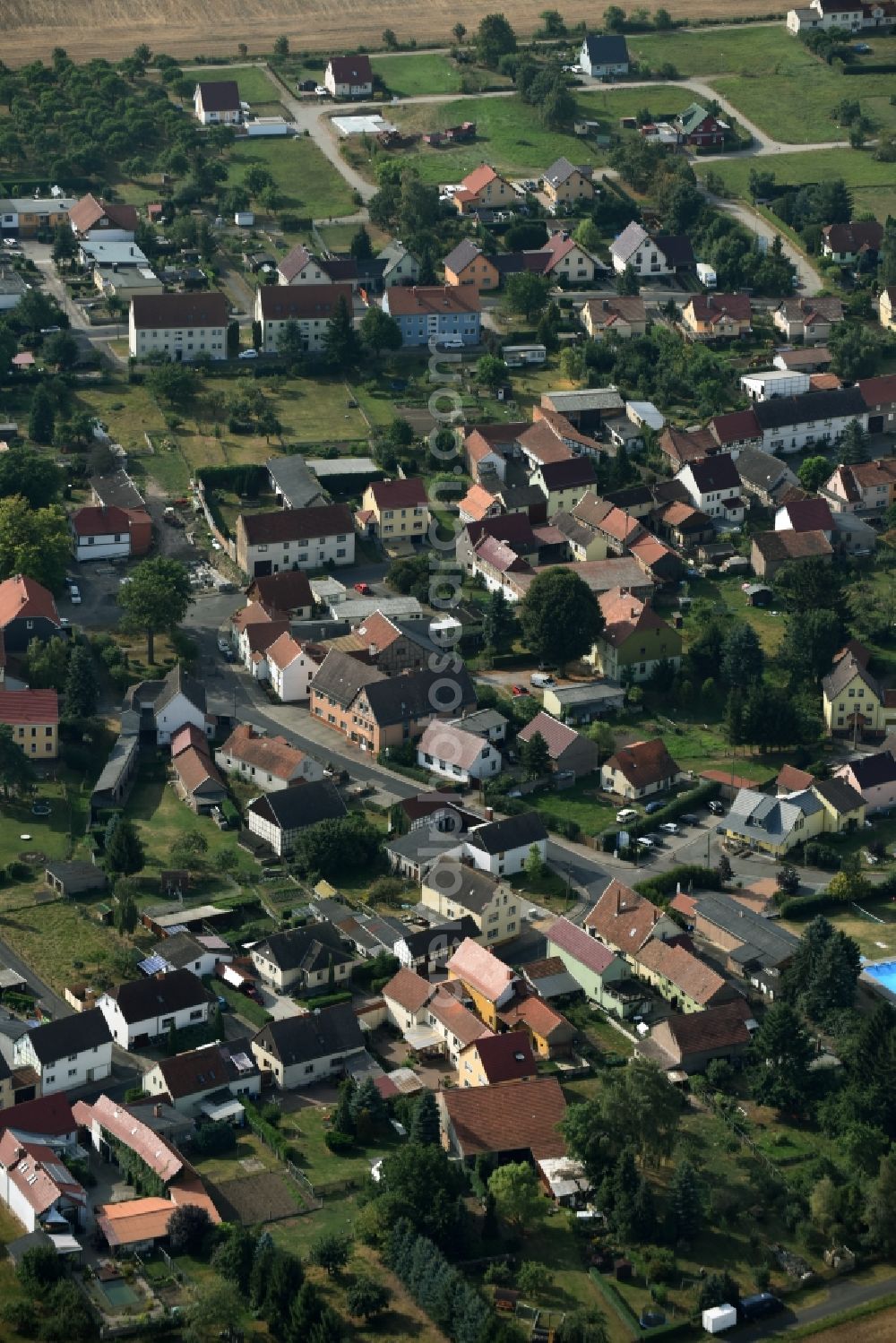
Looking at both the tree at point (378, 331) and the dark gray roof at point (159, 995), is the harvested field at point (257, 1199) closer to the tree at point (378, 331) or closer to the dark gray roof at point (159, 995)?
the dark gray roof at point (159, 995)

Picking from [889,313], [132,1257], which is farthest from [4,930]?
[889,313]

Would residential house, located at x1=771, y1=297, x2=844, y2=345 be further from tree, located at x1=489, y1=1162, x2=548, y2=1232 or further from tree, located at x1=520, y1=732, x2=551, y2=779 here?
tree, located at x1=489, y1=1162, x2=548, y2=1232

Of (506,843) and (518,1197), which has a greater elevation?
(506,843)

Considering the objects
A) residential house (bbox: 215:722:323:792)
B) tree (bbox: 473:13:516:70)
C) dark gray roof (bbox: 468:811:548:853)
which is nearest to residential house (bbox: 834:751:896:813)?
dark gray roof (bbox: 468:811:548:853)

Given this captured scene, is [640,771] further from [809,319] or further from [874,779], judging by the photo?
[809,319]

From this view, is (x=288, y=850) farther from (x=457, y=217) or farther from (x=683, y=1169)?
(x=457, y=217)

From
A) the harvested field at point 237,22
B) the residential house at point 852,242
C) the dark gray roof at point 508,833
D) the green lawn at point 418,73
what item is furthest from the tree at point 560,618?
the harvested field at point 237,22

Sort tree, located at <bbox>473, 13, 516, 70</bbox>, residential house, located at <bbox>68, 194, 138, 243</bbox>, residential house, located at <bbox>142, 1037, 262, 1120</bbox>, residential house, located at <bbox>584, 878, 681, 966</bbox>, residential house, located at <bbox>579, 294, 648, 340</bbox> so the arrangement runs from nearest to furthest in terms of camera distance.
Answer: residential house, located at <bbox>142, 1037, 262, 1120</bbox> < residential house, located at <bbox>584, 878, 681, 966</bbox> < residential house, located at <bbox>579, 294, 648, 340</bbox> < residential house, located at <bbox>68, 194, 138, 243</bbox> < tree, located at <bbox>473, 13, 516, 70</bbox>

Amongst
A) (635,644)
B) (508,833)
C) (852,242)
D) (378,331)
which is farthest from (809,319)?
(508,833)
